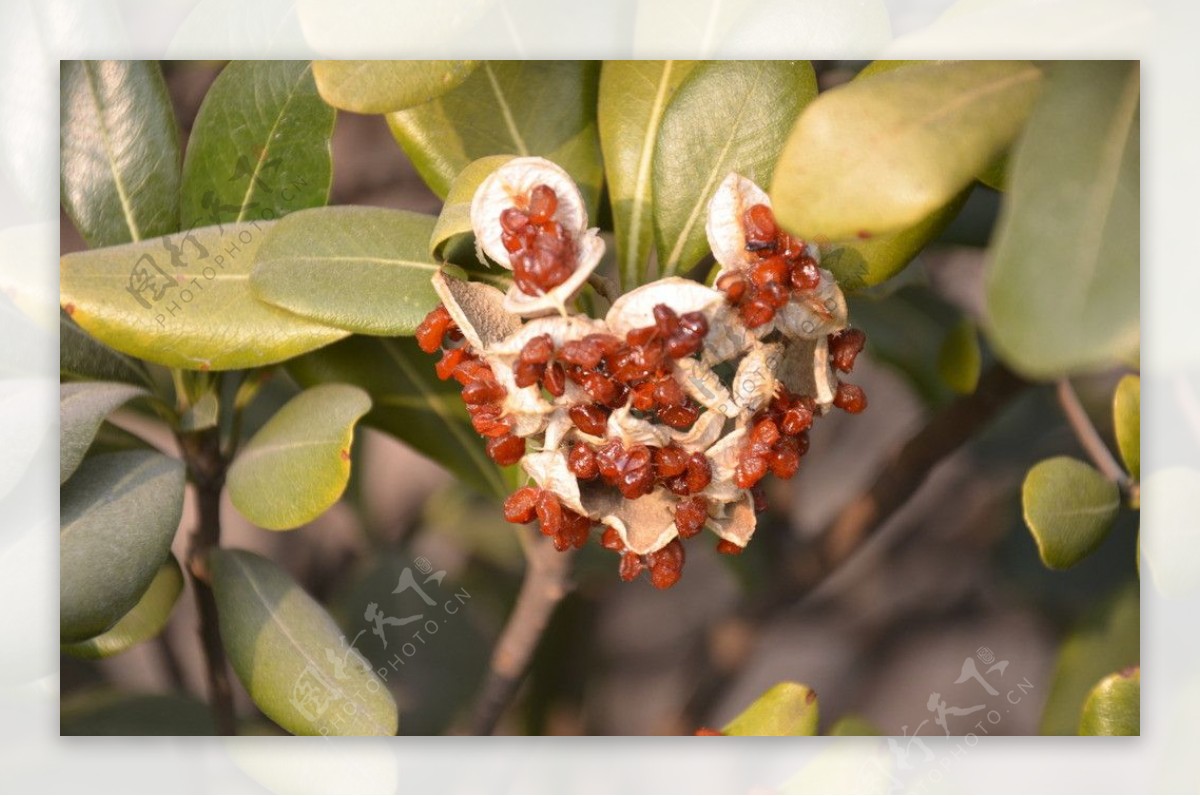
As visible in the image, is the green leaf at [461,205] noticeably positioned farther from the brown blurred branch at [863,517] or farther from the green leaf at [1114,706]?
the green leaf at [1114,706]

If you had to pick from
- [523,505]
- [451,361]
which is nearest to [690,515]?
[523,505]

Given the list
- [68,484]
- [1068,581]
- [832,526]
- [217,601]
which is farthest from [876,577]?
[68,484]

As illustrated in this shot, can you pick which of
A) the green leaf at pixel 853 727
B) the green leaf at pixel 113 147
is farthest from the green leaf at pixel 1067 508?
the green leaf at pixel 113 147

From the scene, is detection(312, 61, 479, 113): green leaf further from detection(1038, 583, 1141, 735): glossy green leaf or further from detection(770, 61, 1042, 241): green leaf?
detection(1038, 583, 1141, 735): glossy green leaf

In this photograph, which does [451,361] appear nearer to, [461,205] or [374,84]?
[461,205]

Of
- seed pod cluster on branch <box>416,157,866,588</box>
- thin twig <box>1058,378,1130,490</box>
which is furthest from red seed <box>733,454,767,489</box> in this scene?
thin twig <box>1058,378,1130,490</box>

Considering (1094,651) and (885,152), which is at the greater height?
(885,152)
